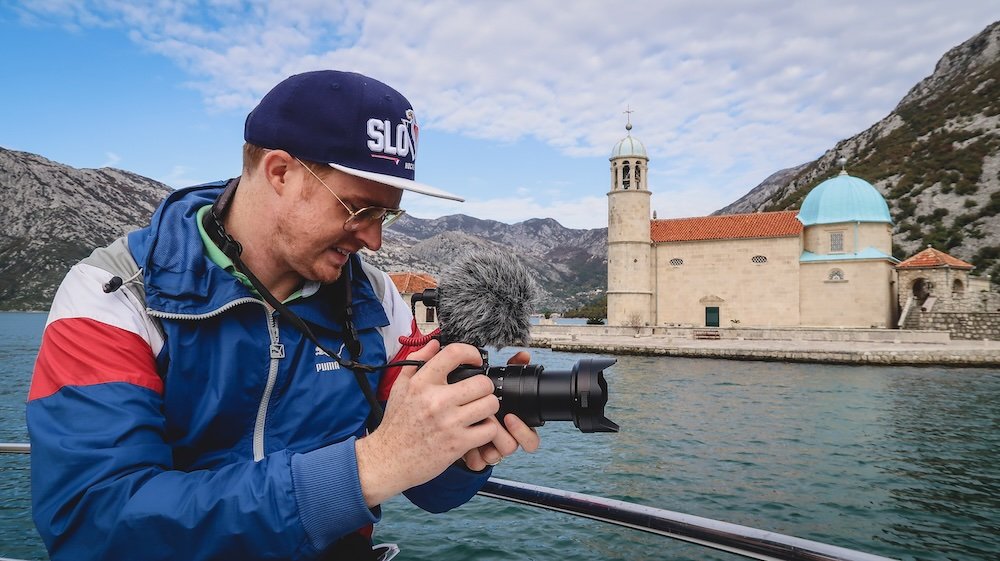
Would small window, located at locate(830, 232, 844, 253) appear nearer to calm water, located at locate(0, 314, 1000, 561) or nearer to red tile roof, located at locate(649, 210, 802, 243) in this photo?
red tile roof, located at locate(649, 210, 802, 243)

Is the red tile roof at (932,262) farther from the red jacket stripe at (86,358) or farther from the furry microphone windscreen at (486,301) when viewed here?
the red jacket stripe at (86,358)

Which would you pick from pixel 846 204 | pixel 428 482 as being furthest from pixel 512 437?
pixel 846 204

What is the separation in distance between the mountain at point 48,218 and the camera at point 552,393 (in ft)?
394

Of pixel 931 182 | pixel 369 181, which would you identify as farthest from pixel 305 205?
pixel 931 182

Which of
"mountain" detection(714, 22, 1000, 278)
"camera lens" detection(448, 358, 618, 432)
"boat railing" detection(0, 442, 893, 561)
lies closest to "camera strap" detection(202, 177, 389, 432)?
"camera lens" detection(448, 358, 618, 432)

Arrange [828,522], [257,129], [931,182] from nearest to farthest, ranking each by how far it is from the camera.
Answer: [257,129] → [828,522] → [931,182]

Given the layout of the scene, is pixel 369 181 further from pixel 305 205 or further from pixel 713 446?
pixel 713 446

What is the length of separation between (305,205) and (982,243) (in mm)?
54325

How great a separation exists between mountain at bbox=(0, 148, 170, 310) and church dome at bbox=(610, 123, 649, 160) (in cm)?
9536

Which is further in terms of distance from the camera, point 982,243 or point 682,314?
point 982,243

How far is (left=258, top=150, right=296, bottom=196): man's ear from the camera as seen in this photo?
1240 mm

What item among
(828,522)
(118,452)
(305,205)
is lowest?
(828,522)

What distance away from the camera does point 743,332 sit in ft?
101

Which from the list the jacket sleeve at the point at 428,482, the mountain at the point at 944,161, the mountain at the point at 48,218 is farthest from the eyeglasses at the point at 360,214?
the mountain at the point at 48,218
